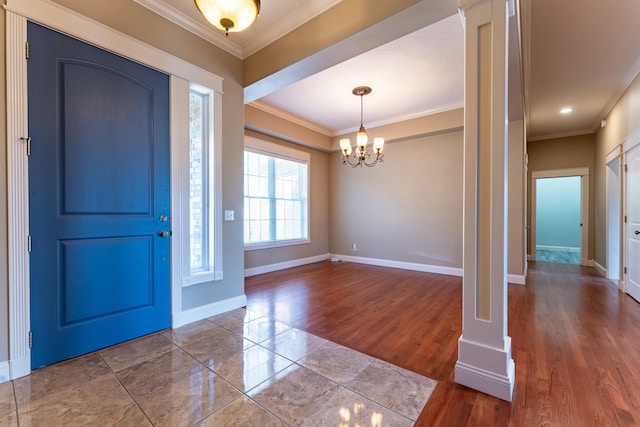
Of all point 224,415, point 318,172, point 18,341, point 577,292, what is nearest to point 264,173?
point 318,172

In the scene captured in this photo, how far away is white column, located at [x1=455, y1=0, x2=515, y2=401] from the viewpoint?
1.60 metres

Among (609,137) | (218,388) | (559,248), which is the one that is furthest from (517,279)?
(559,248)

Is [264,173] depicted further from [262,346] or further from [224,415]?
[224,415]

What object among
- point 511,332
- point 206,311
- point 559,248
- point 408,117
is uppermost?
point 408,117

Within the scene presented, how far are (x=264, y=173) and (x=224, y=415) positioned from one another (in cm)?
404

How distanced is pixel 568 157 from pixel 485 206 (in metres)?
6.28

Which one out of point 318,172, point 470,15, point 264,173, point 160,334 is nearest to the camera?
point 470,15

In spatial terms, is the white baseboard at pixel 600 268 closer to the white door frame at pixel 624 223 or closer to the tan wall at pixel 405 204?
the white door frame at pixel 624 223

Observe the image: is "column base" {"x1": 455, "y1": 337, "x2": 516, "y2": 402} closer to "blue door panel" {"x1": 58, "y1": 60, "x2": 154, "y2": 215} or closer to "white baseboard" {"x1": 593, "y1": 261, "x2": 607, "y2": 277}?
"blue door panel" {"x1": 58, "y1": 60, "x2": 154, "y2": 215}

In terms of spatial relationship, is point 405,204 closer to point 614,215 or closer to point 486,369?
point 614,215

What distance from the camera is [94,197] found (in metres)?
2.08

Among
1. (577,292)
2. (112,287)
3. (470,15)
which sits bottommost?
(577,292)

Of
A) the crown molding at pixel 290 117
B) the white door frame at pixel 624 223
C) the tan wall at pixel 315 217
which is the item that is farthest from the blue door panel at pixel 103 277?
the white door frame at pixel 624 223

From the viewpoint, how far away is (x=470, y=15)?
5.56ft
